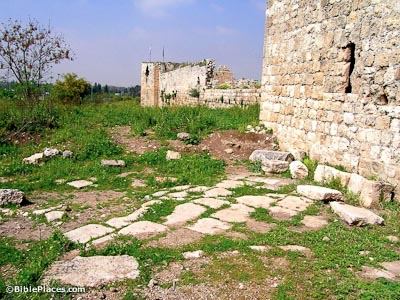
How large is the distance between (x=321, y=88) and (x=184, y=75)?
14.2 meters

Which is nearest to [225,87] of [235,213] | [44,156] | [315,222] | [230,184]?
[44,156]

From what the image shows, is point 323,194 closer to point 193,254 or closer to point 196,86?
point 193,254

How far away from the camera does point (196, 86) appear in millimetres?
18453

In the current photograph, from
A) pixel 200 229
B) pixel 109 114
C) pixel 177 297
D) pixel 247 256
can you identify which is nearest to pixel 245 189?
pixel 200 229

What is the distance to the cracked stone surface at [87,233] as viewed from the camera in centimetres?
376

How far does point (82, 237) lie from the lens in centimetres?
382

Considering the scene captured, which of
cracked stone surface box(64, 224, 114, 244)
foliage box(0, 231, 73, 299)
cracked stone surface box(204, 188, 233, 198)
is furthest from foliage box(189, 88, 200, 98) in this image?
foliage box(0, 231, 73, 299)

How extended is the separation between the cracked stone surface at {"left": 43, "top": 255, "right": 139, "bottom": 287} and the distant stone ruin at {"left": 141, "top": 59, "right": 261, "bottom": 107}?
990 centimetres

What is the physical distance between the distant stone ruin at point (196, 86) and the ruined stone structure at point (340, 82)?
402 cm

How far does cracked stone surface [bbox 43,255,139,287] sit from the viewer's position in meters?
2.85

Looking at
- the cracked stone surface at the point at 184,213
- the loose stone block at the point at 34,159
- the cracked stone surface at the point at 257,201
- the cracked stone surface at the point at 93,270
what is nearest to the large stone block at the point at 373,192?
the cracked stone surface at the point at 257,201

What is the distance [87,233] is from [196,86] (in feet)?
49.6

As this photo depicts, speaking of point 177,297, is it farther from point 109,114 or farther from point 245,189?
point 109,114

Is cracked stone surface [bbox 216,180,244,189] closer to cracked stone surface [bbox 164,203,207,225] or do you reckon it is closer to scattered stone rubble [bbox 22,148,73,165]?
cracked stone surface [bbox 164,203,207,225]
